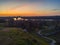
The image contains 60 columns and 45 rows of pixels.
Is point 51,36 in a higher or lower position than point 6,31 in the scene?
lower

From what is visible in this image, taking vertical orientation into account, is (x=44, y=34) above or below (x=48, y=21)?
below

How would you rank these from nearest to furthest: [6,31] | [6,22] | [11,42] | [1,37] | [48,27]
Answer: [11,42]
[1,37]
[6,31]
[6,22]
[48,27]

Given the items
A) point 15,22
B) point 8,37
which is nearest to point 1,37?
point 8,37

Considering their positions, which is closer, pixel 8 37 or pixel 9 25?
pixel 8 37

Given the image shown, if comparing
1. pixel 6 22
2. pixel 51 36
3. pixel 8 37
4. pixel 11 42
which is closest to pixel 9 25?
pixel 6 22

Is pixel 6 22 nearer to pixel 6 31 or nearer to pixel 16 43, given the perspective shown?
pixel 6 31

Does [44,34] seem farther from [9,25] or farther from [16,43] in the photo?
[16,43]

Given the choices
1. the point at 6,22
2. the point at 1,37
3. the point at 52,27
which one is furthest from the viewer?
the point at 52,27

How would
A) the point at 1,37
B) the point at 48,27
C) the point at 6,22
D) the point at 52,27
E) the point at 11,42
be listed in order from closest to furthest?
the point at 11,42 < the point at 1,37 < the point at 6,22 < the point at 48,27 < the point at 52,27

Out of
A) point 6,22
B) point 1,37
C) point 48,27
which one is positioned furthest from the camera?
point 48,27
